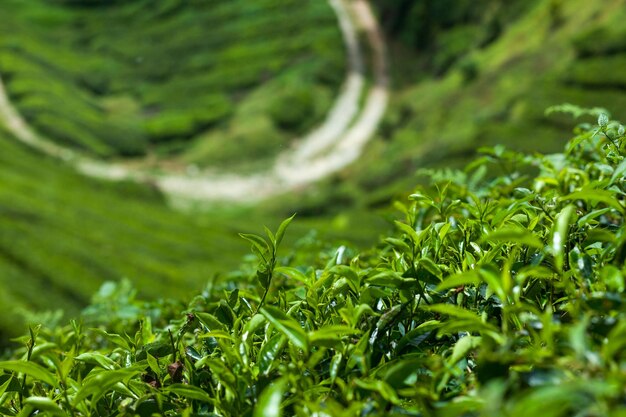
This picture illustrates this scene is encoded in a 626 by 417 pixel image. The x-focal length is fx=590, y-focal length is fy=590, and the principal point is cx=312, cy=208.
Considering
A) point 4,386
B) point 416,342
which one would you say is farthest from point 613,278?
point 4,386

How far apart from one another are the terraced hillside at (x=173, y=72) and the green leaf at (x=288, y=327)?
295ft

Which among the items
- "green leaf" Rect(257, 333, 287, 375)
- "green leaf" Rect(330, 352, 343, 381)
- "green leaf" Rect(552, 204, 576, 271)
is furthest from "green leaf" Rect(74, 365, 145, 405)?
"green leaf" Rect(552, 204, 576, 271)

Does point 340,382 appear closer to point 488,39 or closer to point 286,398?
point 286,398

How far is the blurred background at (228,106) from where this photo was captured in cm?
5622

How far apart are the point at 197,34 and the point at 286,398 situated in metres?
125

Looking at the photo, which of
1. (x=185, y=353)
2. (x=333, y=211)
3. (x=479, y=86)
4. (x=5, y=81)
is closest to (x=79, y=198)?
(x=333, y=211)

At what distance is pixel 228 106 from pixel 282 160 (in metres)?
19.7

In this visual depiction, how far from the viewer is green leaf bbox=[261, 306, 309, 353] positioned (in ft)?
9.94

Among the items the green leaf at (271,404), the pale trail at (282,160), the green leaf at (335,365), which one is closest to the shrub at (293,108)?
the pale trail at (282,160)

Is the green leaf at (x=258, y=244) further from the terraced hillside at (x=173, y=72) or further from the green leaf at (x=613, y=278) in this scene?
the terraced hillside at (x=173, y=72)

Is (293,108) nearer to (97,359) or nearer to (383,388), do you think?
(97,359)

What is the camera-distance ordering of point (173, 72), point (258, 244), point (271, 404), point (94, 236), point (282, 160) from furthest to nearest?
point (173, 72) < point (282, 160) < point (94, 236) < point (258, 244) < point (271, 404)

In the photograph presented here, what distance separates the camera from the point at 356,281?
3480mm

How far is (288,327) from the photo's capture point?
3078mm
